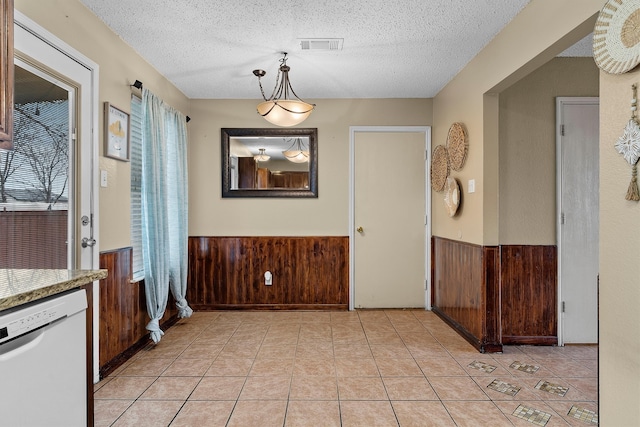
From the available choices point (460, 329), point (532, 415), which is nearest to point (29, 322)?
point (532, 415)

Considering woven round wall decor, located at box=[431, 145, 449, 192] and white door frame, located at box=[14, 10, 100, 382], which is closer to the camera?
white door frame, located at box=[14, 10, 100, 382]

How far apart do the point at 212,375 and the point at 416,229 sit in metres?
2.60

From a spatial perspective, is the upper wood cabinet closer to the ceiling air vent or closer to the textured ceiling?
the textured ceiling

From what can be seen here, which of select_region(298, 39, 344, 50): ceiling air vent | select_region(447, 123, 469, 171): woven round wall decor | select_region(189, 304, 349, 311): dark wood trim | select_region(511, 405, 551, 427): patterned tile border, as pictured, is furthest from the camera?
select_region(189, 304, 349, 311): dark wood trim

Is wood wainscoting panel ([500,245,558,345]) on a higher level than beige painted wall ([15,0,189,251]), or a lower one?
lower

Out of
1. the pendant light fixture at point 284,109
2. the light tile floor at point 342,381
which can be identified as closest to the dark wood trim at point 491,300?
the light tile floor at point 342,381

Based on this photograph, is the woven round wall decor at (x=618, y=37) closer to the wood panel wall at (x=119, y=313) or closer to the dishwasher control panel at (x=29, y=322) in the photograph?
the dishwasher control panel at (x=29, y=322)

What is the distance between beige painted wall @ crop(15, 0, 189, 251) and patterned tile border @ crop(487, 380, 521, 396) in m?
2.71

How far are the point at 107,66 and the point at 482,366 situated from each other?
339 centimetres

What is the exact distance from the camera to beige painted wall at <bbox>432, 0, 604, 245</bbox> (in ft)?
6.34

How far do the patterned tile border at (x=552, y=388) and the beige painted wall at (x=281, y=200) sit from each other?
7.43 ft

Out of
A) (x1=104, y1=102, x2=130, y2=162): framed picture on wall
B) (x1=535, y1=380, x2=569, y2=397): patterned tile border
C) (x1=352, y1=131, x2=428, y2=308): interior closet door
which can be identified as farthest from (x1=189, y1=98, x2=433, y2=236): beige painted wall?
(x1=535, y1=380, x2=569, y2=397): patterned tile border

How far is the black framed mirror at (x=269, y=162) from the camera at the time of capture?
4.00m

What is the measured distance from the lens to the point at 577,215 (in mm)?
2930
